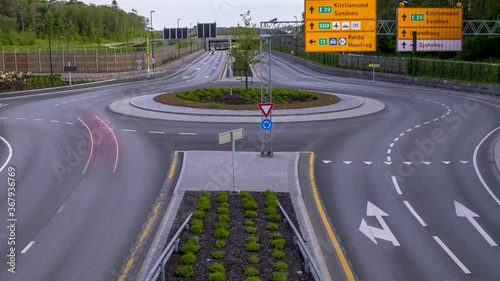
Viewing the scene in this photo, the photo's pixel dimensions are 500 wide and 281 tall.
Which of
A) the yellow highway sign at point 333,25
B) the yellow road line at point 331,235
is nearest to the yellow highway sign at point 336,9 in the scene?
the yellow highway sign at point 333,25

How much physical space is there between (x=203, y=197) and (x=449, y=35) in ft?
72.2

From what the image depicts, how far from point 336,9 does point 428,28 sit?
7.24 meters

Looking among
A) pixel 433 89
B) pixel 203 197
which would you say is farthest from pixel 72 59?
pixel 203 197

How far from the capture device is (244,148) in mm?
26719

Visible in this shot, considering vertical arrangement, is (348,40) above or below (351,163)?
above

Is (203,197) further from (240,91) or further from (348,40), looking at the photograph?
(240,91)

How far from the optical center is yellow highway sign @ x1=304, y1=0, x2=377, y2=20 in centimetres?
2923

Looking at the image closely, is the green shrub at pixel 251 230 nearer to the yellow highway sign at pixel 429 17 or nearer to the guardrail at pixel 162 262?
Answer: the guardrail at pixel 162 262

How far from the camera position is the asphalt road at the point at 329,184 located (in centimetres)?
1384

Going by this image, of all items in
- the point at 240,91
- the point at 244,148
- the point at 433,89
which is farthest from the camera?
the point at 433,89

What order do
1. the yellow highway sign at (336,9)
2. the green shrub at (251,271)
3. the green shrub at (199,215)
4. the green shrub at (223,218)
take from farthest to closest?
the yellow highway sign at (336,9) → the green shrub at (199,215) → the green shrub at (223,218) → the green shrub at (251,271)

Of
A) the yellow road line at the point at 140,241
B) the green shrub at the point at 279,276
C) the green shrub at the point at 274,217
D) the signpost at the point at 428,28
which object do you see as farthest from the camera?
the signpost at the point at 428,28

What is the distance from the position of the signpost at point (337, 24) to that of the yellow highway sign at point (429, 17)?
4137mm

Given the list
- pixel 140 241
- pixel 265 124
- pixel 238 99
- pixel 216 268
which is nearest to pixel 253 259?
pixel 216 268
